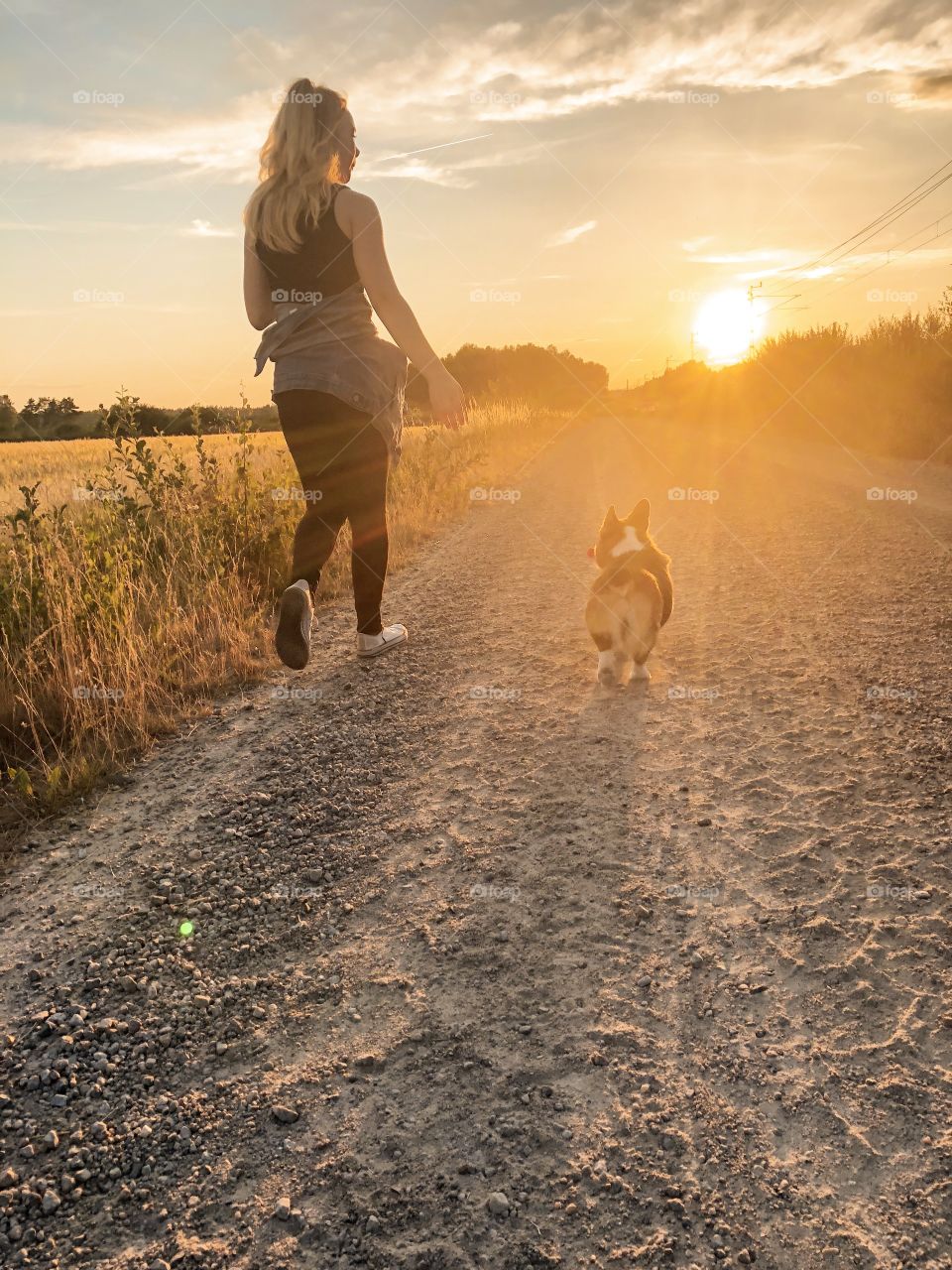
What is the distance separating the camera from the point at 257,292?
12.6 ft

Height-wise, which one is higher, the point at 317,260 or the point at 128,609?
the point at 317,260

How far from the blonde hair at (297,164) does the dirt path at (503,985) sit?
2352 mm

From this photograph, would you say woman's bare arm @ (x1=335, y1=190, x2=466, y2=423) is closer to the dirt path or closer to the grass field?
the dirt path

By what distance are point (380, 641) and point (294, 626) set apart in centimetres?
116

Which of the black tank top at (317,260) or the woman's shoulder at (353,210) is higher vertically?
the woman's shoulder at (353,210)

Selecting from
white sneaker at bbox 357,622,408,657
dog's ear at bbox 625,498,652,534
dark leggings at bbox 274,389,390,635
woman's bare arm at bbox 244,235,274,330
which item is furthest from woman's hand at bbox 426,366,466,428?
white sneaker at bbox 357,622,408,657

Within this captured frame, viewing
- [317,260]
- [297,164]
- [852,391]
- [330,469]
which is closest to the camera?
[297,164]

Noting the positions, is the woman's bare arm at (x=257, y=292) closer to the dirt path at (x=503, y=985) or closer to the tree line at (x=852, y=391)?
the dirt path at (x=503, y=985)

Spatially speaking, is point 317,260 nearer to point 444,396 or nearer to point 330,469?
point 444,396

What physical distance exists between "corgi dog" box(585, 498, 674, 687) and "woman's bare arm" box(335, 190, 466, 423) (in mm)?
1186

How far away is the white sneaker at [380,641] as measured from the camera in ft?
16.1

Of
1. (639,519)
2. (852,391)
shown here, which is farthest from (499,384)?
(639,519)

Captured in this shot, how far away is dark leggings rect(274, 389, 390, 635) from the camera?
3842mm

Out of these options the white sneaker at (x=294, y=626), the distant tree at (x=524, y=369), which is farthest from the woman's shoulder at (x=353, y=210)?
the distant tree at (x=524, y=369)
